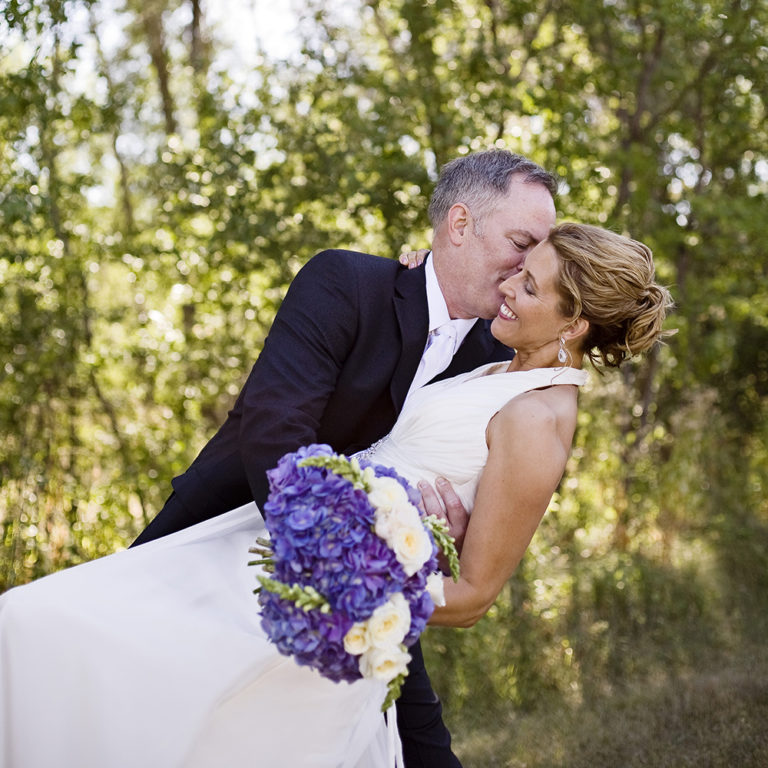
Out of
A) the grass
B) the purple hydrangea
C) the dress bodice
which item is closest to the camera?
the purple hydrangea

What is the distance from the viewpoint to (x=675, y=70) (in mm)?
6512

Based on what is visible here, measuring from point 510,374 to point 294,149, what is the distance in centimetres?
325

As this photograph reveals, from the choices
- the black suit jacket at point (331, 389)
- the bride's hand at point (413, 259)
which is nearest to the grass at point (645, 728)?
the black suit jacket at point (331, 389)

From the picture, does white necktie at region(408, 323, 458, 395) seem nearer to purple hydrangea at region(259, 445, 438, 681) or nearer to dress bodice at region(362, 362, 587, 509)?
dress bodice at region(362, 362, 587, 509)

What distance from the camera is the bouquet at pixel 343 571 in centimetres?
184

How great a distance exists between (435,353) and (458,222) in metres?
0.42

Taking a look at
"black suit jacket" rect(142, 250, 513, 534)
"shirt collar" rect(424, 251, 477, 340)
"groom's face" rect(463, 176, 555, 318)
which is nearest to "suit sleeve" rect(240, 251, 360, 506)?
"black suit jacket" rect(142, 250, 513, 534)

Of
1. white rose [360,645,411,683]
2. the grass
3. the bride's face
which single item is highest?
the bride's face

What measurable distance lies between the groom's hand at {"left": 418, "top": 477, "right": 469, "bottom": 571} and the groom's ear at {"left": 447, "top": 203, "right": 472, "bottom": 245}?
82cm

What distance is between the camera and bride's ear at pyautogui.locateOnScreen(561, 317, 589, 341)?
2.79 m

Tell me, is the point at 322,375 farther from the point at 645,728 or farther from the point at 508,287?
the point at 645,728

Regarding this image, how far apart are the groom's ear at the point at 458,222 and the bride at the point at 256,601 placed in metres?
0.27

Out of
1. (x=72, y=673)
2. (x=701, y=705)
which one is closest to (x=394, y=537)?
(x=72, y=673)

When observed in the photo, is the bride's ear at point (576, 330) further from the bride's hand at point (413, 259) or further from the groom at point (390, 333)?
the bride's hand at point (413, 259)
